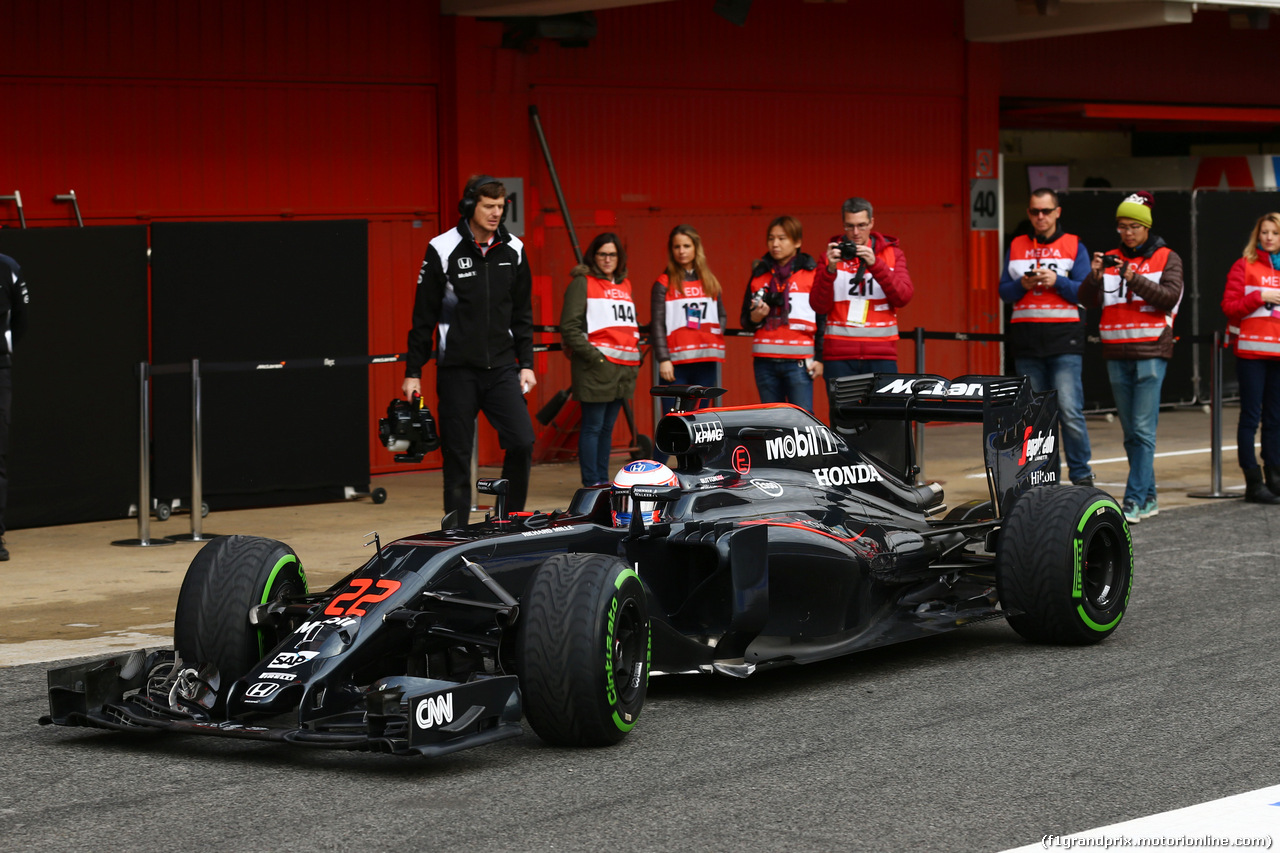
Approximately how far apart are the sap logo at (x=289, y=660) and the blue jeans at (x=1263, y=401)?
8.14 meters

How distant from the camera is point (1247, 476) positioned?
12.6 meters

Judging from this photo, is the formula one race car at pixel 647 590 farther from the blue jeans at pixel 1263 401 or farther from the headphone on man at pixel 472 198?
the blue jeans at pixel 1263 401

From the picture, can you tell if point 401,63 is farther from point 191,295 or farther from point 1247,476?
point 1247,476

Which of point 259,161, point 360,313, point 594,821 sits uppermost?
point 259,161

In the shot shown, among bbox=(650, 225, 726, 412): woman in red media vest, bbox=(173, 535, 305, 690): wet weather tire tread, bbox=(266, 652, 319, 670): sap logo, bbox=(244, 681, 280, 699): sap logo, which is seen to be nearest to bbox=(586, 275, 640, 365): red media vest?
bbox=(650, 225, 726, 412): woman in red media vest

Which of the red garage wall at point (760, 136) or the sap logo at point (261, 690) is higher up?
the red garage wall at point (760, 136)

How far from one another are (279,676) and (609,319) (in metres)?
6.66

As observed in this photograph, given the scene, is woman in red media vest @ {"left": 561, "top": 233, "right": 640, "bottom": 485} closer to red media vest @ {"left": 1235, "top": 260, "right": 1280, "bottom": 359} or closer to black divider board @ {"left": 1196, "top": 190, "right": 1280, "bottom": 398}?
red media vest @ {"left": 1235, "top": 260, "right": 1280, "bottom": 359}

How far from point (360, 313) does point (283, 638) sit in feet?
21.6

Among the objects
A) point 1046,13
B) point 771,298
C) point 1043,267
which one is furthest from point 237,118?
point 1046,13

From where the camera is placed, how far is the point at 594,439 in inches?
486

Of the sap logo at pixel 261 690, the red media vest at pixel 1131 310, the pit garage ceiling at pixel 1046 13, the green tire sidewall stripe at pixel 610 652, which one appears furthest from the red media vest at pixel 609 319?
the sap logo at pixel 261 690

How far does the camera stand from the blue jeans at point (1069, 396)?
39.0ft

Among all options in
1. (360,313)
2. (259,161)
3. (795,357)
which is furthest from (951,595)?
(259,161)
